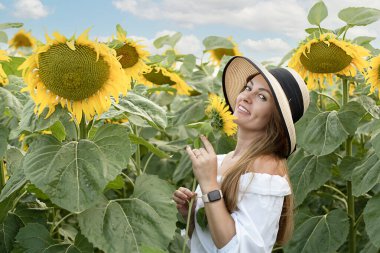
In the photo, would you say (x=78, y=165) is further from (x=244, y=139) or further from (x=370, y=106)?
(x=370, y=106)

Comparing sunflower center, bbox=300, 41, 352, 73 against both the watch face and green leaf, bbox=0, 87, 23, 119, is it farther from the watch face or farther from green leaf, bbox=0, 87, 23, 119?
green leaf, bbox=0, 87, 23, 119

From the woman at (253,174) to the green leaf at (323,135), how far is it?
464 mm

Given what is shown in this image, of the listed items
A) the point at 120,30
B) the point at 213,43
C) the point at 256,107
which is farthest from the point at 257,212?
the point at 213,43

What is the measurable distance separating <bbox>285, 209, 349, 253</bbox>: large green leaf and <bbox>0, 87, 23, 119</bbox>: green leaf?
1.27 meters

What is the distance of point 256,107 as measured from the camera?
2.11 m

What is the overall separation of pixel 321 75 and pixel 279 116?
930 mm

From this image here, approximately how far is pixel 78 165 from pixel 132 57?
958 millimetres

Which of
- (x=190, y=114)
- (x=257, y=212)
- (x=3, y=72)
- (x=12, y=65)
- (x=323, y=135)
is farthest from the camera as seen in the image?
(x=190, y=114)

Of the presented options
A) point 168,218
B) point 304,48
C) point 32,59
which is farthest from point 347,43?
point 32,59

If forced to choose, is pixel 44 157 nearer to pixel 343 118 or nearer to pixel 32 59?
pixel 32 59

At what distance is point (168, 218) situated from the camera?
6.48 feet

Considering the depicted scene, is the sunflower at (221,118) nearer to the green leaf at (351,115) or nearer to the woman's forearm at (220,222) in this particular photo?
the woman's forearm at (220,222)

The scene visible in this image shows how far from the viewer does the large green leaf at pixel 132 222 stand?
190 cm

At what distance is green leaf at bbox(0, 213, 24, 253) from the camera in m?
2.29
